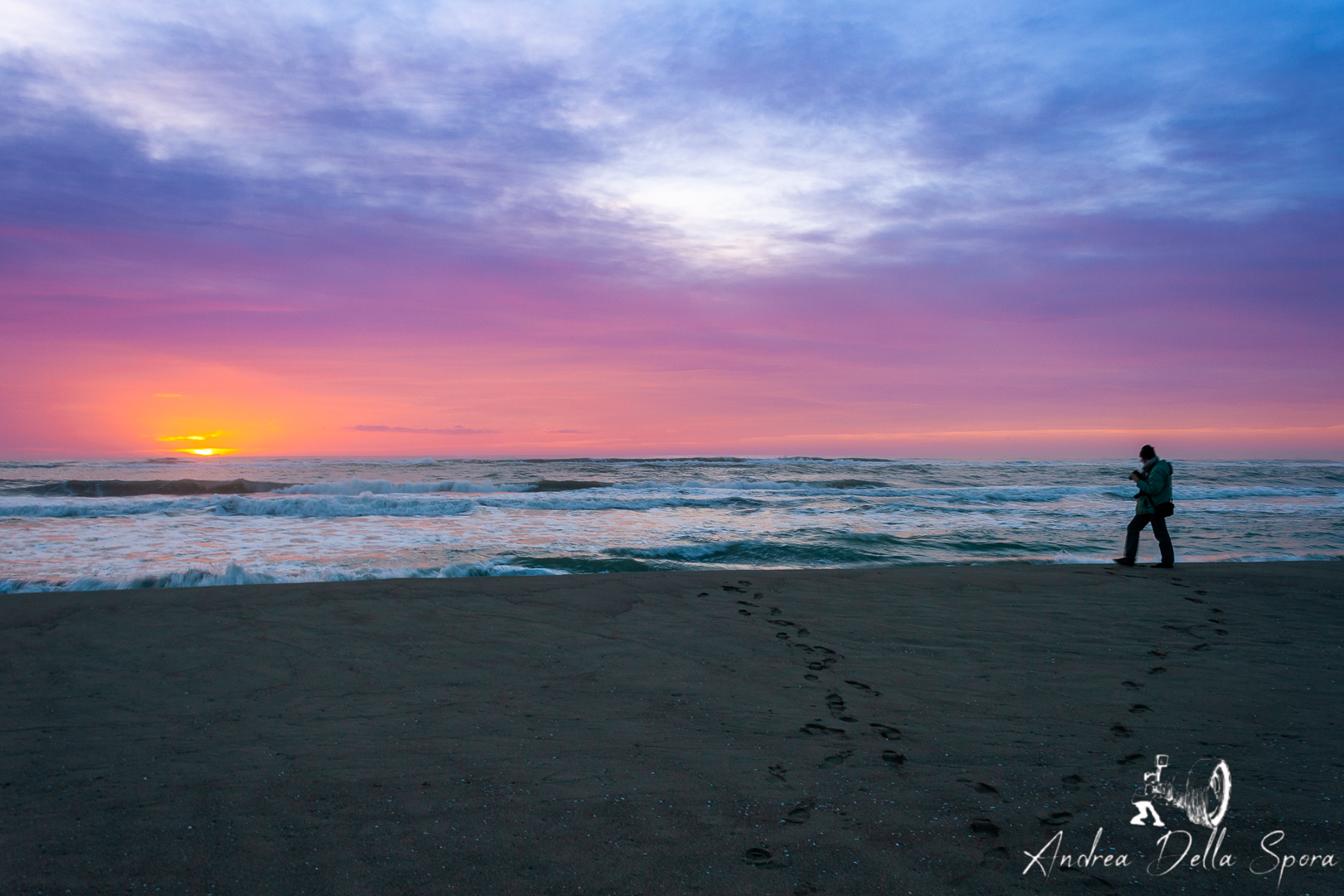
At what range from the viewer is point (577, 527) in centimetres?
1470

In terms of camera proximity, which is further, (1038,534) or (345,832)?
(1038,534)

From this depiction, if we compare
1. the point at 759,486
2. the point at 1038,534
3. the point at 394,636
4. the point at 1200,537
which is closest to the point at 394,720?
the point at 394,636

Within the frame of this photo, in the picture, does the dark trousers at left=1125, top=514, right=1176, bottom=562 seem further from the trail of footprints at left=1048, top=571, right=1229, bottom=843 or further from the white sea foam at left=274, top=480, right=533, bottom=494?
the white sea foam at left=274, top=480, right=533, bottom=494

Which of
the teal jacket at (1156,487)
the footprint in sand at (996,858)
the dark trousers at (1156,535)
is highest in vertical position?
the teal jacket at (1156,487)

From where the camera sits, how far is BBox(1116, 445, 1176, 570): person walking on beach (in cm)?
961

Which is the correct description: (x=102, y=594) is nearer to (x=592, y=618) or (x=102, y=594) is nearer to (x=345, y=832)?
(x=592, y=618)

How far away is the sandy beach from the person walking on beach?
8.98 feet

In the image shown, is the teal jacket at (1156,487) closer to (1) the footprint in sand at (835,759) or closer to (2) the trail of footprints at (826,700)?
(2) the trail of footprints at (826,700)

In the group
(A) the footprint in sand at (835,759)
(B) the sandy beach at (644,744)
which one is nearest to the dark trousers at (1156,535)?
(B) the sandy beach at (644,744)

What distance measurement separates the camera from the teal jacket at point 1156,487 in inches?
383

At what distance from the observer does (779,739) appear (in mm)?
3861

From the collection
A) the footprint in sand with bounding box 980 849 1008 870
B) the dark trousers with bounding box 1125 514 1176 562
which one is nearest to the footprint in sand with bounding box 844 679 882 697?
the footprint in sand with bounding box 980 849 1008 870

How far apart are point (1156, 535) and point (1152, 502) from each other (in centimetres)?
49

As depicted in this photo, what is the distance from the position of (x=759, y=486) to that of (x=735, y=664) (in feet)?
77.4
